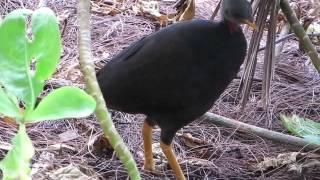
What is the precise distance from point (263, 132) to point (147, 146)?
1.59 feet

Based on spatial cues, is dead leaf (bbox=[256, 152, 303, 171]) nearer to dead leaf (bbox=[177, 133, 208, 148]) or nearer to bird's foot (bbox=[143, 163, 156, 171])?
dead leaf (bbox=[177, 133, 208, 148])

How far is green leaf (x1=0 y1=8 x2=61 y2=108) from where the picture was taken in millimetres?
843

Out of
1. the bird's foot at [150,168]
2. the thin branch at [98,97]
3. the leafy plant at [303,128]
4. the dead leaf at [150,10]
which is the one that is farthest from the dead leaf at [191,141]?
the thin branch at [98,97]

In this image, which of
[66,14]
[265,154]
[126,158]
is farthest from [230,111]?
[126,158]

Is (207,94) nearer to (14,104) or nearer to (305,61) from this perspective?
(14,104)

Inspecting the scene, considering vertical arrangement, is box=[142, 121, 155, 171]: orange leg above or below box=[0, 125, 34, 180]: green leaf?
below

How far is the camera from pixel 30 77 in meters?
0.85

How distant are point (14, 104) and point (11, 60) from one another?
0.07 m

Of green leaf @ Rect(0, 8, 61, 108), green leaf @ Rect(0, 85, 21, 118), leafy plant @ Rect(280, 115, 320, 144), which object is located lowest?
leafy plant @ Rect(280, 115, 320, 144)

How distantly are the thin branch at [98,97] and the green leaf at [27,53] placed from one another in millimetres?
143


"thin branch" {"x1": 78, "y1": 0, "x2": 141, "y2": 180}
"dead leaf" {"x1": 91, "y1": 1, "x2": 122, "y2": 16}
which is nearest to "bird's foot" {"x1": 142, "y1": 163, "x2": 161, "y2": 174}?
"thin branch" {"x1": 78, "y1": 0, "x2": 141, "y2": 180}

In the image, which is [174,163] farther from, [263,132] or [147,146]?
[263,132]

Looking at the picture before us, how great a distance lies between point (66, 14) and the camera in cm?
350

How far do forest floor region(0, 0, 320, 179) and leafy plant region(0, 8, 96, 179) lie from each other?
1.01m
